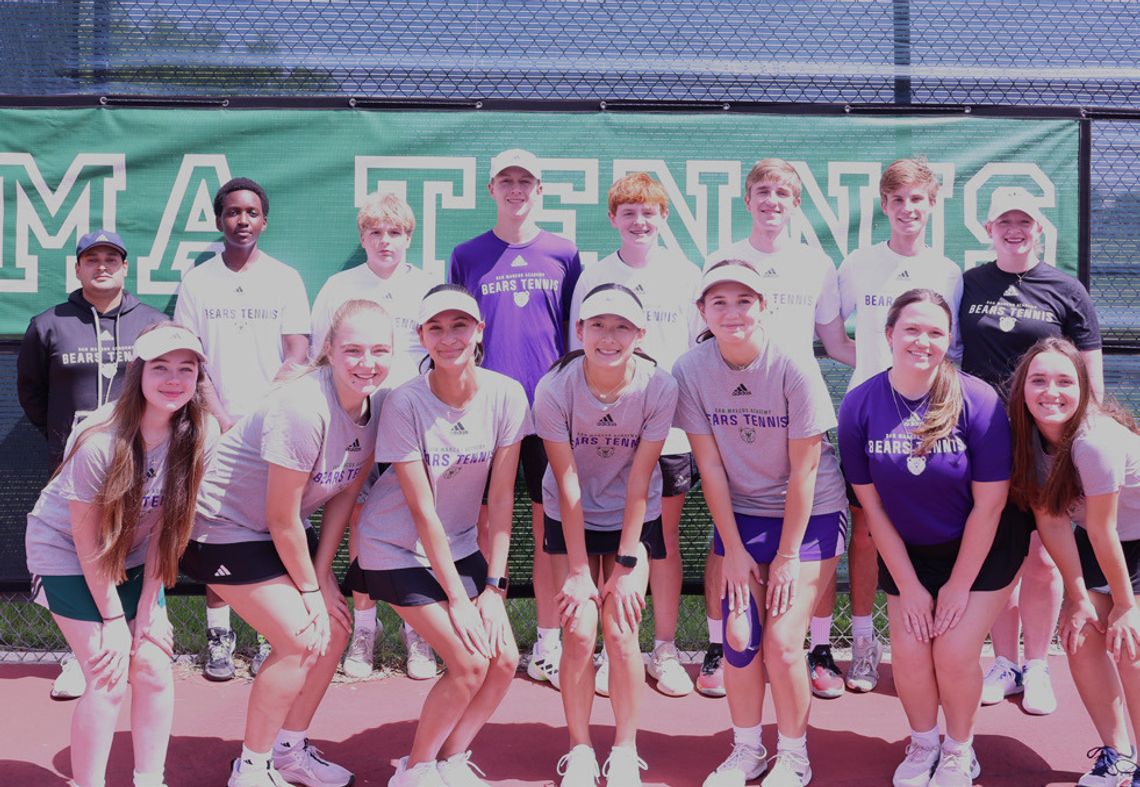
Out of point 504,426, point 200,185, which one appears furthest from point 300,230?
point 504,426

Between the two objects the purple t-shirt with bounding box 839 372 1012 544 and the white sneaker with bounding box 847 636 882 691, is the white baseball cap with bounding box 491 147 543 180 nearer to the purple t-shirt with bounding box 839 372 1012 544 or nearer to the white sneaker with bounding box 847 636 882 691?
the purple t-shirt with bounding box 839 372 1012 544

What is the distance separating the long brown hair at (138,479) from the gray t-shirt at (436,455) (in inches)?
21.4

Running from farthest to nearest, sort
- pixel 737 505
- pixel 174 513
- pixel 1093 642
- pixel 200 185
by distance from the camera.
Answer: pixel 200 185 < pixel 737 505 < pixel 1093 642 < pixel 174 513

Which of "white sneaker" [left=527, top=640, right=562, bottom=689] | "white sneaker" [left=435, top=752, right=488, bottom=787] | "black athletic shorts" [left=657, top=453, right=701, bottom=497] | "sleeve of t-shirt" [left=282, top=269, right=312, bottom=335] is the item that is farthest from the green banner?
"white sneaker" [left=435, top=752, right=488, bottom=787]

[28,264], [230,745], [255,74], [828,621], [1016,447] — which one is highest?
[255,74]

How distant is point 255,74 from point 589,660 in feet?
9.93

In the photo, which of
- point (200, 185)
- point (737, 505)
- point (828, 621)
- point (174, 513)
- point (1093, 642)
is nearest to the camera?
point (174, 513)

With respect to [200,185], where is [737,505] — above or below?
below

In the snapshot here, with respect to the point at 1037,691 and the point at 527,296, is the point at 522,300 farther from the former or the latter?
the point at 1037,691

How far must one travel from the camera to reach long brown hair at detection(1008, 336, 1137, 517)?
3480 millimetres

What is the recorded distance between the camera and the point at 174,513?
3322mm

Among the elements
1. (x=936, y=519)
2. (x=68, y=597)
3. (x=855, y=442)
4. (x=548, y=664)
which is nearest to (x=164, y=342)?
(x=68, y=597)

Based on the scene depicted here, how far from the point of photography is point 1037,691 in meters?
4.23

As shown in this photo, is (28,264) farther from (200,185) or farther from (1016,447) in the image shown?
(1016,447)
